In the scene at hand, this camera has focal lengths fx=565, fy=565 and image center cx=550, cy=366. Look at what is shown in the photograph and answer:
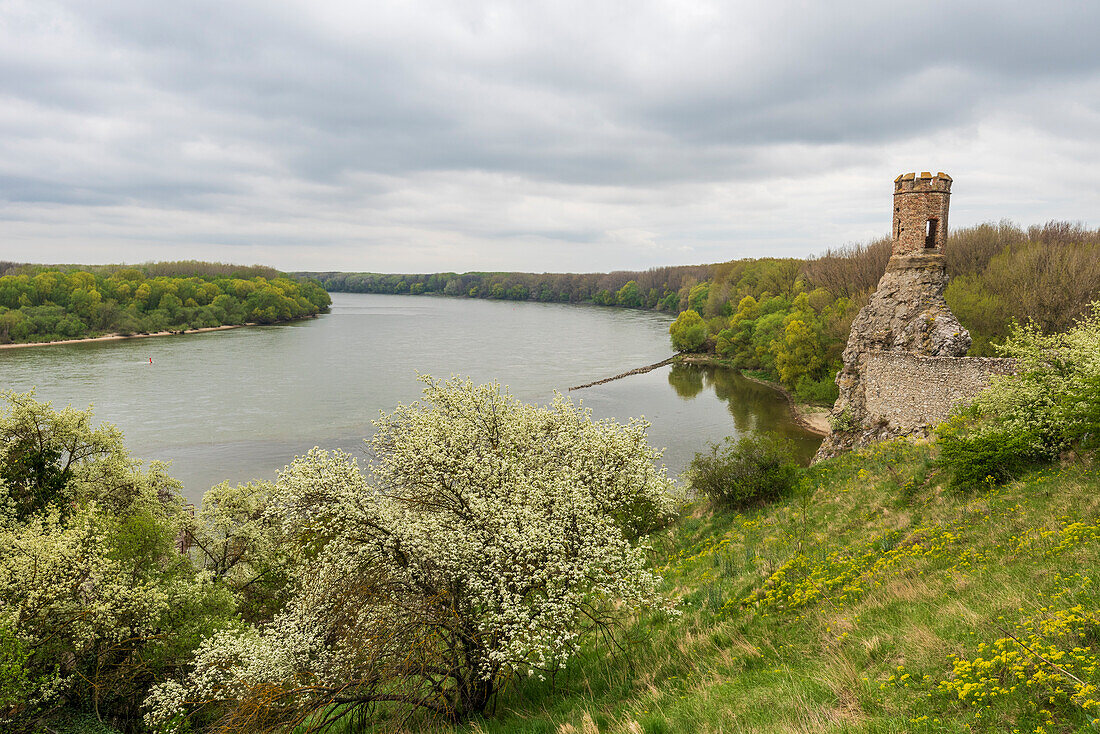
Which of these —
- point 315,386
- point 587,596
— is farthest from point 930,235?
point 315,386

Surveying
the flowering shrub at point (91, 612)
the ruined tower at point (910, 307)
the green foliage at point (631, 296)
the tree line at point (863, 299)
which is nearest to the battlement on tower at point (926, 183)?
the ruined tower at point (910, 307)

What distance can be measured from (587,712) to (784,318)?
55.7 meters

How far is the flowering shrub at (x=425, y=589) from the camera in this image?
8055mm

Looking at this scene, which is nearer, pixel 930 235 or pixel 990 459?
pixel 990 459

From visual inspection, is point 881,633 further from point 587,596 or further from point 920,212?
point 920,212

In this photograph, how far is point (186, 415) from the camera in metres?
41.4

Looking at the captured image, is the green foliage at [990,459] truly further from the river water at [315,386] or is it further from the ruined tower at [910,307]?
the river water at [315,386]

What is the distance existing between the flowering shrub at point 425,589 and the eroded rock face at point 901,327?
59.0 feet

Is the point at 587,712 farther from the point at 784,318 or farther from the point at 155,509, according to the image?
the point at 784,318

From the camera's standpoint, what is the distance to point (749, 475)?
57.4 feet

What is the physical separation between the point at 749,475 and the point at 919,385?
343 inches

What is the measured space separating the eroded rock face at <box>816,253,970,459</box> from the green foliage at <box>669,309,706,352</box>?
47.2 metres

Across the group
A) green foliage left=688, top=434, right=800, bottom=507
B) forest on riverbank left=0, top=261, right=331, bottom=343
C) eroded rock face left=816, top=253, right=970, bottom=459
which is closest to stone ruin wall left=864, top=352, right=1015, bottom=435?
eroded rock face left=816, top=253, right=970, bottom=459

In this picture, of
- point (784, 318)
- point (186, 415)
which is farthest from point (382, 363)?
point (784, 318)
